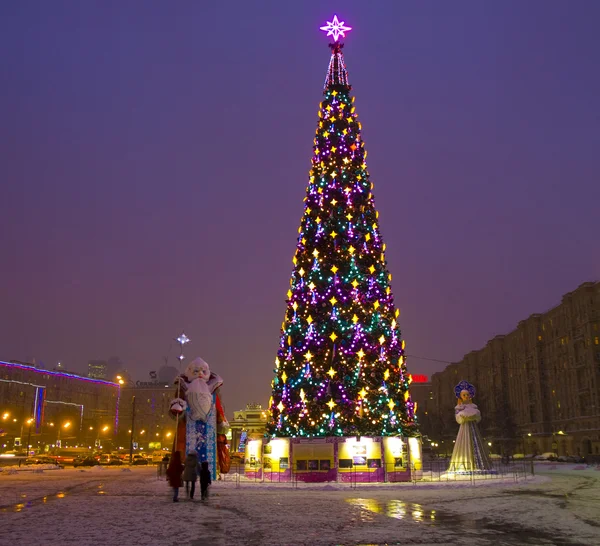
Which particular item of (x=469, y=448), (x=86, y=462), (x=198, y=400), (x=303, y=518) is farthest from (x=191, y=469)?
(x=86, y=462)

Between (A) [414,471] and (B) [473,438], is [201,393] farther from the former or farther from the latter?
(B) [473,438]

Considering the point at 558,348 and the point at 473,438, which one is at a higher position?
the point at 558,348

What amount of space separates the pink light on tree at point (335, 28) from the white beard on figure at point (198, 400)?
21262 millimetres

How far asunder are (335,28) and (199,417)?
2263cm

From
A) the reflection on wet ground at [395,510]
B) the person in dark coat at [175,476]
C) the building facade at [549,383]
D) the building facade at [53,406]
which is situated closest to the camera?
the reflection on wet ground at [395,510]

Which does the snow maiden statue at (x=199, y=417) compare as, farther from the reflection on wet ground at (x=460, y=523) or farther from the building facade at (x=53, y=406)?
the building facade at (x=53, y=406)

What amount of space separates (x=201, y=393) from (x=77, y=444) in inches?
4504

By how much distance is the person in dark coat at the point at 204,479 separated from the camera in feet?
59.8

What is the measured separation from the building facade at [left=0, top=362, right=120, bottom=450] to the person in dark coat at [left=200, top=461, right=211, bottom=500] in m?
86.9

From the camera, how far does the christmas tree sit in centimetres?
2748

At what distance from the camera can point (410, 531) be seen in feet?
38.2

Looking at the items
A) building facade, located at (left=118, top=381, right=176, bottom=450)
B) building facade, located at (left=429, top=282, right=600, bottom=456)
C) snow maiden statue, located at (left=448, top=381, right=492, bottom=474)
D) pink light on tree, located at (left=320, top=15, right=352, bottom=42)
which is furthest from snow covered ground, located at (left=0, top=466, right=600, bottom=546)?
building facade, located at (left=118, top=381, right=176, bottom=450)

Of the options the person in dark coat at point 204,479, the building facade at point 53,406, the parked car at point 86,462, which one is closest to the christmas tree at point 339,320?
the person in dark coat at point 204,479

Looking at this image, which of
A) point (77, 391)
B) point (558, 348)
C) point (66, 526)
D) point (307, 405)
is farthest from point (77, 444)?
point (66, 526)
